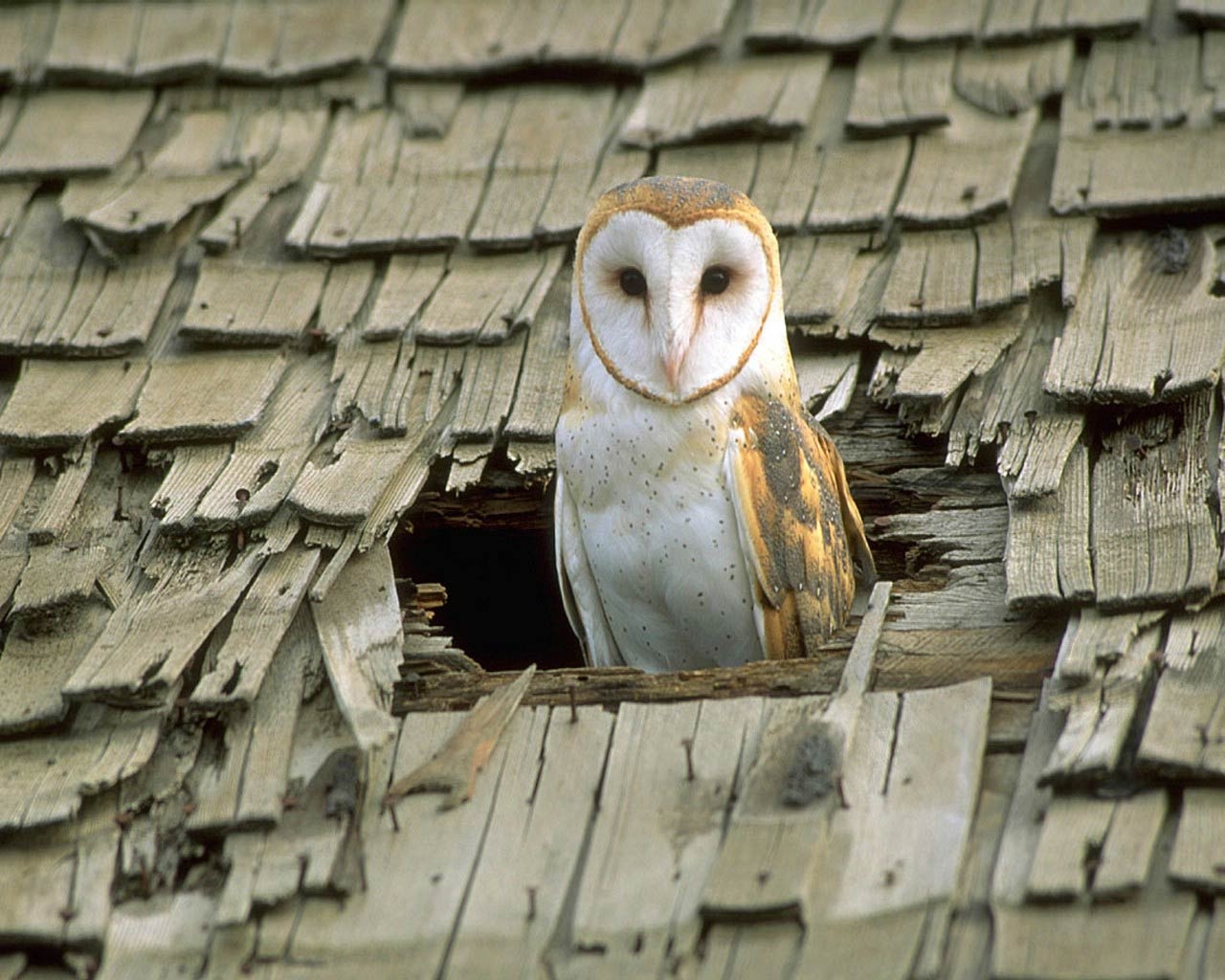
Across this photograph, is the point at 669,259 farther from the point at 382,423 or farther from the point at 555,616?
the point at 555,616

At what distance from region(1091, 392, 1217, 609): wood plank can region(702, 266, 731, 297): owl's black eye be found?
36.2 inches

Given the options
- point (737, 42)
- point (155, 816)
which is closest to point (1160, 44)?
point (737, 42)

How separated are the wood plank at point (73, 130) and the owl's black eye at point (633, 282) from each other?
185 cm

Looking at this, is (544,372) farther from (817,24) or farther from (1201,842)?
(1201,842)

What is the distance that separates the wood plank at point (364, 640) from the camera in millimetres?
3506

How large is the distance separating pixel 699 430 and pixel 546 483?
613mm

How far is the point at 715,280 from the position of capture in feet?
13.3

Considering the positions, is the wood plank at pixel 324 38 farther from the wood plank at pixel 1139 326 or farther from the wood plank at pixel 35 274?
the wood plank at pixel 1139 326

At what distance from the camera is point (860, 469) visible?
4.56m

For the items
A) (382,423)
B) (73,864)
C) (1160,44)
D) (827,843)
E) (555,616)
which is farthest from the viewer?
(555,616)

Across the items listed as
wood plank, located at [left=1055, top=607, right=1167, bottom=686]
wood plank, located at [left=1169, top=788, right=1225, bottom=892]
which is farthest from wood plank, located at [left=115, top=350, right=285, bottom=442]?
wood plank, located at [left=1169, top=788, right=1225, bottom=892]

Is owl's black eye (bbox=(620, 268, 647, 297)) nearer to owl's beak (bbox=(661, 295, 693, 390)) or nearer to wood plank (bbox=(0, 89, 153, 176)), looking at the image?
owl's beak (bbox=(661, 295, 693, 390))

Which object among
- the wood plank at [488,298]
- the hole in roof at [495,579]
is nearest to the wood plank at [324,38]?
the wood plank at [488,298]

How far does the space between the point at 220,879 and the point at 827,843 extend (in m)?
1.09
